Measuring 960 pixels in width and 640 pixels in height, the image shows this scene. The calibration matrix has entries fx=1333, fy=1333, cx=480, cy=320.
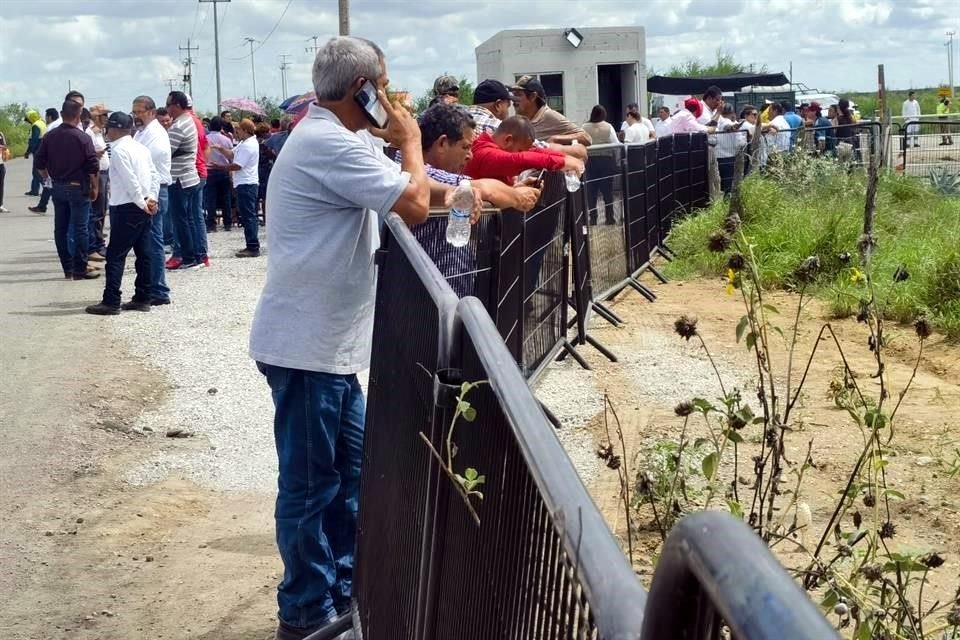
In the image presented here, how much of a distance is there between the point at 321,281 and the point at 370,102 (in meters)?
0.60

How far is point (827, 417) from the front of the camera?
7648 mm

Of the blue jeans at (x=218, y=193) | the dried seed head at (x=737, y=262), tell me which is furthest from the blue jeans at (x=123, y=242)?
the dried seed head at (x=737, y=262)

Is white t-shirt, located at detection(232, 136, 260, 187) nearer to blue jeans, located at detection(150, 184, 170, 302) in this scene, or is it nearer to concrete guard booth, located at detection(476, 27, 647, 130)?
blue jeans, located at detection(150, 184, 170, 302)

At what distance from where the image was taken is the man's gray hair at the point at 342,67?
14.0 feet

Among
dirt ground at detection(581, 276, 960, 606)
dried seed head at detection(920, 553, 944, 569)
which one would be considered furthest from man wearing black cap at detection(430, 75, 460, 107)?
dried seed head at detection(920, 553, 944, 569)

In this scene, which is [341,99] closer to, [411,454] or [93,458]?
[411,454]

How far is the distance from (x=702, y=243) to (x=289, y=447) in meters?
10.4

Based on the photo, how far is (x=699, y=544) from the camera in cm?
95

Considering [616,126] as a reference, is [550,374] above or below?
below

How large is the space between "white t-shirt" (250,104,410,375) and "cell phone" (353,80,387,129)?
0.08 meters

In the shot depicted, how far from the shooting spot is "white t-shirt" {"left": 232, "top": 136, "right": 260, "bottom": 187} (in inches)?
717

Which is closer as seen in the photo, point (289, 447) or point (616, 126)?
point (289, 447)

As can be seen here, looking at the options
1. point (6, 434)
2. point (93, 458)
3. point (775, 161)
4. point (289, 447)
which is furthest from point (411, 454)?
point (775, 161)

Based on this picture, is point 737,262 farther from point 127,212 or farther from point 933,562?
point 127,212
